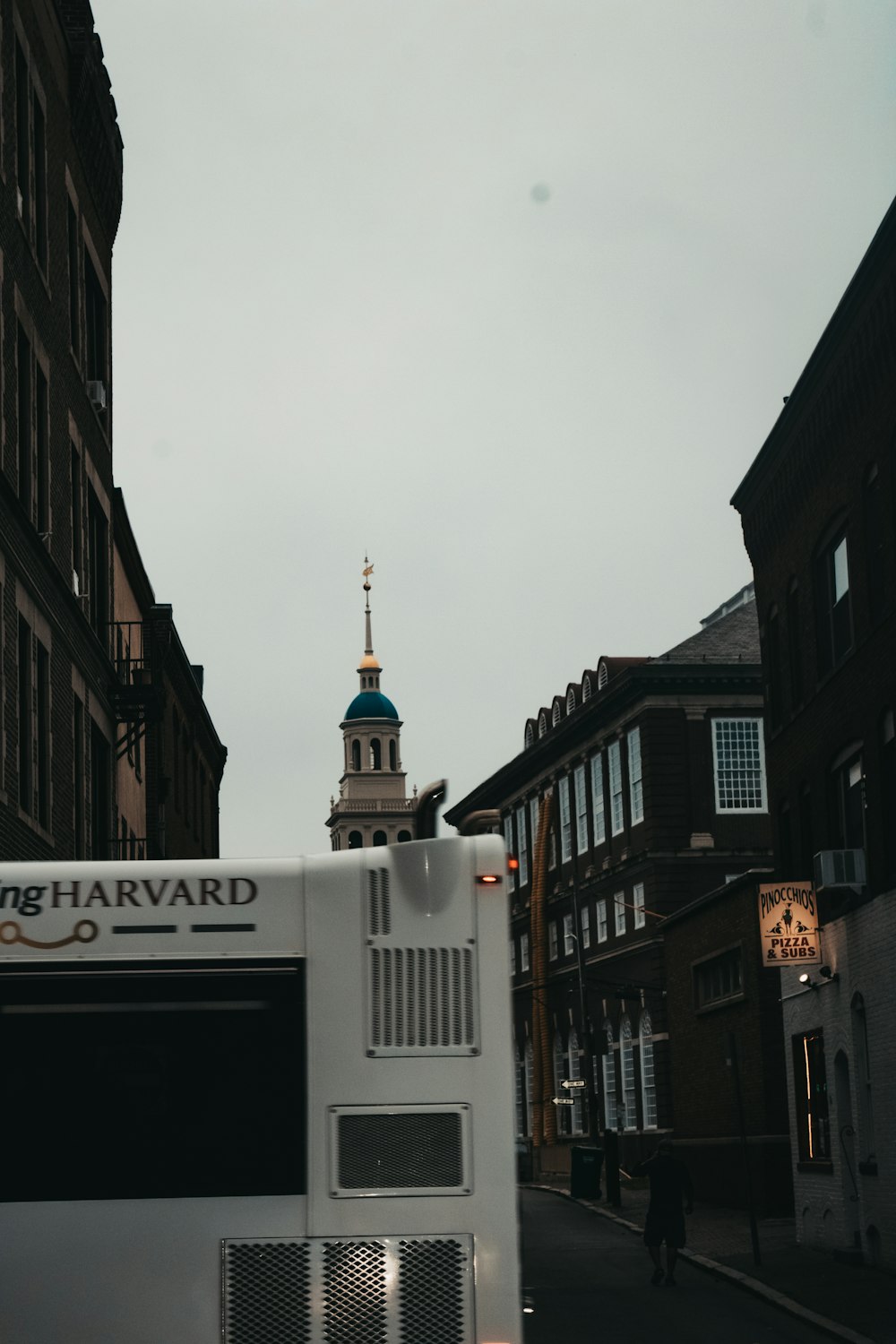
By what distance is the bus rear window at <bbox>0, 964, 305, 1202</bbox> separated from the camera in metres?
8.10

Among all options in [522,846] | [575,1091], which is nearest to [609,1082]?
[575,1091]

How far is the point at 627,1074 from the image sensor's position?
63062 mm

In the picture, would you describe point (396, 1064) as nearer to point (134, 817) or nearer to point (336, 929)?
point (336, 929)

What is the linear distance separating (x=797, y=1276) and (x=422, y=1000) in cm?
1866

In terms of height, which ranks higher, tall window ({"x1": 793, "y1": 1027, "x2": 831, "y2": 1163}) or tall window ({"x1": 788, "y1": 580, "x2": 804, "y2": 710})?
tall window ({"x1": 788, "y1": 580, "x2": 804, "y2": 710})

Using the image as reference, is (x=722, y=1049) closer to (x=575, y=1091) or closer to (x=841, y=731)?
(x=841, y=731)

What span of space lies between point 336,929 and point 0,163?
17.4 m

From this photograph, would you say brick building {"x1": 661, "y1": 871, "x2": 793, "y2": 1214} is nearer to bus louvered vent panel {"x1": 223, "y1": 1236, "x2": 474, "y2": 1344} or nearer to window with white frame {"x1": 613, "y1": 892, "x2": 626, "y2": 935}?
window with white frame {"x1": 613, "y1": 892, "x2": 626, "y2": 935}

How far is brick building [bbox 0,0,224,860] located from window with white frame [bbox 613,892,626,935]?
105ft

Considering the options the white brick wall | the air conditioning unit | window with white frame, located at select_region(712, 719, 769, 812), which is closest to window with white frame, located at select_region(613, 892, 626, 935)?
window with white frame, located at select_region(712, 719, 769, 812)

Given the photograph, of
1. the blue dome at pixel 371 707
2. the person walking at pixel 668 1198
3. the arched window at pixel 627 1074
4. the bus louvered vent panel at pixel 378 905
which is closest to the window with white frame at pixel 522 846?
the arched window at pixel 627 1074

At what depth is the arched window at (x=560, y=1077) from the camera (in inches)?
2847

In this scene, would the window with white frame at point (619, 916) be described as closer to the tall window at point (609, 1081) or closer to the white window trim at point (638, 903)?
the white window trim at point (638, 903)

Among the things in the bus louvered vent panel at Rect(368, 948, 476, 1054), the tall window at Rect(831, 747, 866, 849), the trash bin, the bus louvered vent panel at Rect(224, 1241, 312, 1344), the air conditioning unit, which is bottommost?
the trash bin
